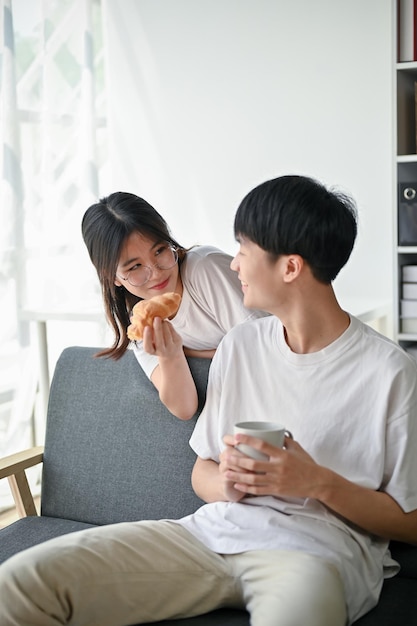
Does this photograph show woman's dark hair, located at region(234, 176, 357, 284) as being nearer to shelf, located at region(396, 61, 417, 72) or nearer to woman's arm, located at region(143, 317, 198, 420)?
woman's arm, located at region(143, 317, 198, 420)

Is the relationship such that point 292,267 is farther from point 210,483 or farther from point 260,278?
point 210,483

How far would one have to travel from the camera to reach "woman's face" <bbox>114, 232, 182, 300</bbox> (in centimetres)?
204

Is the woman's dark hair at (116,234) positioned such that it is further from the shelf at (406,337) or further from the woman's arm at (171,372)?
the shelf at (406,337)

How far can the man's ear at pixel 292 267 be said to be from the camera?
1.67 m

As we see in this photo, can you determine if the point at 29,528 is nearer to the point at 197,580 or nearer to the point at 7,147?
the point at 197,580

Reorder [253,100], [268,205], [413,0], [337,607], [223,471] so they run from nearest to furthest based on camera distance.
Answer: [337,607] < [223,471] < [268,205] < [413,0] < [253,100]

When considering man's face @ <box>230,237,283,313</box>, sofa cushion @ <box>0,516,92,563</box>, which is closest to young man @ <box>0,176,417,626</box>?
man's face @ <box>230,237,283,313</box>

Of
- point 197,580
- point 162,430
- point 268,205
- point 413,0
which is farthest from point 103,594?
point 413,0

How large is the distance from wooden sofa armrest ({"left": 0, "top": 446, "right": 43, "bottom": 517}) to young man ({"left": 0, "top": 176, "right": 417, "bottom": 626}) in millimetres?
621

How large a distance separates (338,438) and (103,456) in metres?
0.79

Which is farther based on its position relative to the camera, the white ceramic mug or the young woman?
the young woman

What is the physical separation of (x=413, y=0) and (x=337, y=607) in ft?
7.84

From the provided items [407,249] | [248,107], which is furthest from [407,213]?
[248,107]

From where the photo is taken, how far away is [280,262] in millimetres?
1685
